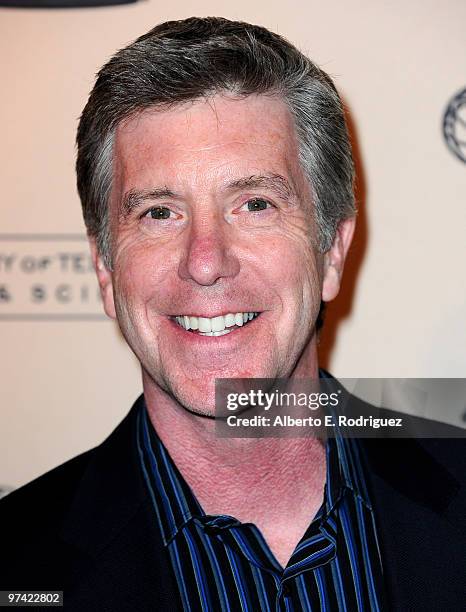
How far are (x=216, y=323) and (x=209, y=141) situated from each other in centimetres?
36

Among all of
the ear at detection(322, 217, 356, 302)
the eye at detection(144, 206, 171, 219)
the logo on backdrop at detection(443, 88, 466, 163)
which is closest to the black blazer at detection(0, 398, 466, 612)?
the ear at detection(322, 217, 356, 302)

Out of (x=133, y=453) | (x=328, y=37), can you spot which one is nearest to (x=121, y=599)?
(x=133, y=453)

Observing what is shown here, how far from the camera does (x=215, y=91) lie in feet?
5.63

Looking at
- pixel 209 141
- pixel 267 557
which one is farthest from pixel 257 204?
pixel 267 557

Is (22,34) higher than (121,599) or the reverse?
higher

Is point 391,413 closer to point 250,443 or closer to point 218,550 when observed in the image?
point 250,443

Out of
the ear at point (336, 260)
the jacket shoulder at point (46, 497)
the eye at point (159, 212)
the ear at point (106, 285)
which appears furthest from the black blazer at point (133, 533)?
the eye at point (159, 212)

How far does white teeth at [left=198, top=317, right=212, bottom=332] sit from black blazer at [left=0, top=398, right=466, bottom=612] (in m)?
0.31

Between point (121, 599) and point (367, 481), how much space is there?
57 centimetres

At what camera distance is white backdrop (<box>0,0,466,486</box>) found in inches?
86.4

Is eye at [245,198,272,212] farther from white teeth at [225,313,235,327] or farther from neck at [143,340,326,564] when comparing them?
neck at [143,340,326,564]

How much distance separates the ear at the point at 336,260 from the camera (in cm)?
189

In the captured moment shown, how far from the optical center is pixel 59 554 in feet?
5.45

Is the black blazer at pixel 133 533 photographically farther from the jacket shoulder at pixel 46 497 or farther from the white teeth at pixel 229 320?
the white teeth at pixel 229 320
